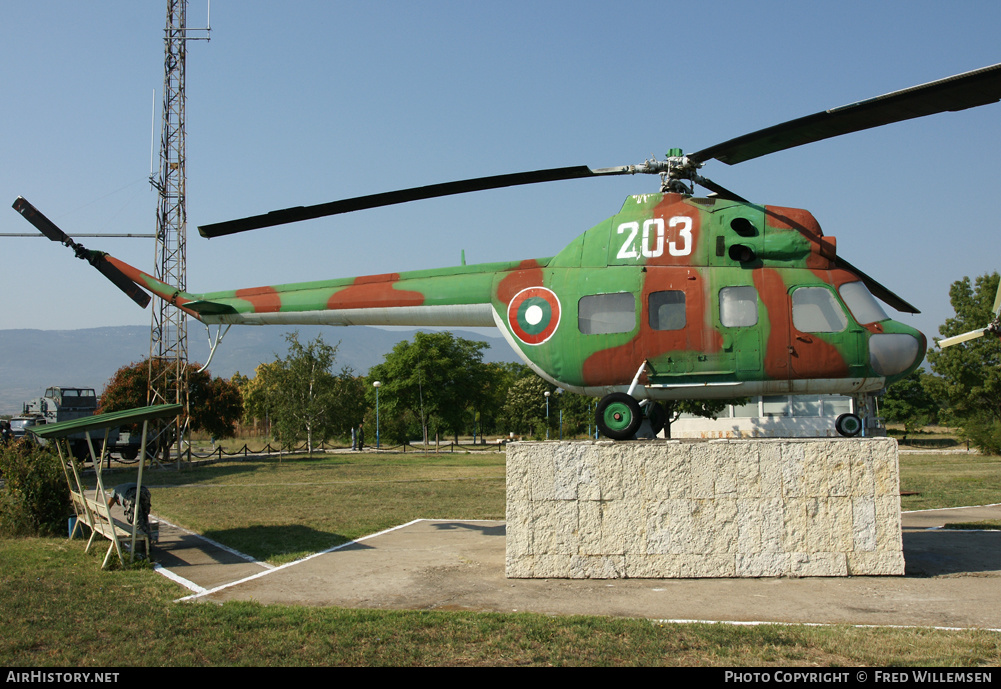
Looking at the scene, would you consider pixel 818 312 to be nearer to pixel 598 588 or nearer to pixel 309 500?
pixel 598 588

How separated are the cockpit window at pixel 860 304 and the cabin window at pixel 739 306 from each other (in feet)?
3.77

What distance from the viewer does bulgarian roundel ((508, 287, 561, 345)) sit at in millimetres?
10141

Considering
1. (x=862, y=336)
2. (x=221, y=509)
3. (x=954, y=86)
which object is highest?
(x=954, y=86)

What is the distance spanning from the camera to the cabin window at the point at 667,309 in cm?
962

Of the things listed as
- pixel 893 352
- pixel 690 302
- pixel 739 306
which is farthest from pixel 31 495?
pixel 893 352

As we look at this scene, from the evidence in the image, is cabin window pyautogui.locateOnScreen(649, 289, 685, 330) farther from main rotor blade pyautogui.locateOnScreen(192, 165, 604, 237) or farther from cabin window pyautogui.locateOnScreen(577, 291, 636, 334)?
main rotor blade pyautogui.locateOnScreen(192, 165, 604, 237)

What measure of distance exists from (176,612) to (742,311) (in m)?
7.51

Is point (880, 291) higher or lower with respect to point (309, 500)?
higher

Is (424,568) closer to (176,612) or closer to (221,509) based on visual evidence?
(176,612)

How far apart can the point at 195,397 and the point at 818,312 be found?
42.6 metres

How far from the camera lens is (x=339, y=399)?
39.4 m

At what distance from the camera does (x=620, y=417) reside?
9.62 m

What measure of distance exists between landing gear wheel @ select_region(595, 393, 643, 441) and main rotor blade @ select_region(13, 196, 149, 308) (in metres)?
8.78
